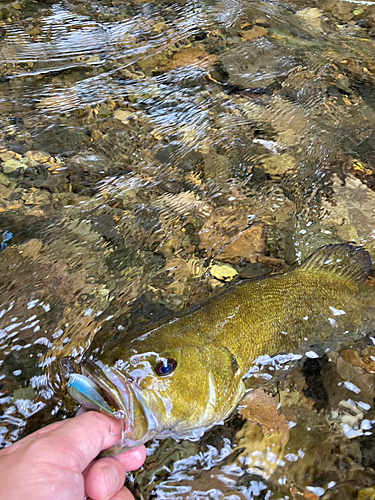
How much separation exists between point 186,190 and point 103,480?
2.93m

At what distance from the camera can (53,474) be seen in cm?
164

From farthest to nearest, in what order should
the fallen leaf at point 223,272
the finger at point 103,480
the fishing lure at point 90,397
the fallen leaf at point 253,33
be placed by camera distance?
the fallen leaf at point 253,33 < the fallen leaf at point 223,272 < the fishing lure at point 90,397 < the finger at point 103,480

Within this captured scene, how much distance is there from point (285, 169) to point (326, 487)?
10.5 ft

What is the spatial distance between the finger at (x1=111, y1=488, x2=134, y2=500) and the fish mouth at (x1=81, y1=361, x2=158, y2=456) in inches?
10.5

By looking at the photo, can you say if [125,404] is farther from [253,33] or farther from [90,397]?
[253,33]

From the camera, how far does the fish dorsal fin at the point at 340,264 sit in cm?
314

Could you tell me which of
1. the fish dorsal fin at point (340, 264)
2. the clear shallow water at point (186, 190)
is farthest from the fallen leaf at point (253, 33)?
the fish dorsal fin at point (340, 264)

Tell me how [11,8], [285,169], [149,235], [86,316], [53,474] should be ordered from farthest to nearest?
[11,8] → [285,169] → [149,235] → [86,316] → [53,474]

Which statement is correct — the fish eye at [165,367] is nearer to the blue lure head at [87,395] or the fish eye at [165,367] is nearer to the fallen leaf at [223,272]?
the blue lure head at [87,395]

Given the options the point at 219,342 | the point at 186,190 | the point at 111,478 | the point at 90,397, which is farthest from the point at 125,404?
the point at 186,190

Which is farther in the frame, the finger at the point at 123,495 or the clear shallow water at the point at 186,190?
the clear shallow water at the point at 186,190

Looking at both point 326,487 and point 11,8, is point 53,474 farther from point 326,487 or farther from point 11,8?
point 11,8

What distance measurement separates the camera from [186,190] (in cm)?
417

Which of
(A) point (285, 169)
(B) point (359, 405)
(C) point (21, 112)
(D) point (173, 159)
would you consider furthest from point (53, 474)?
(C) point (21, 112)
